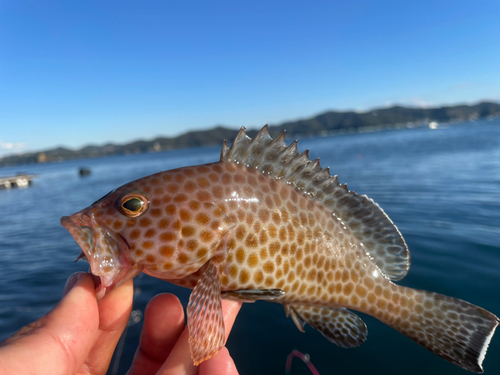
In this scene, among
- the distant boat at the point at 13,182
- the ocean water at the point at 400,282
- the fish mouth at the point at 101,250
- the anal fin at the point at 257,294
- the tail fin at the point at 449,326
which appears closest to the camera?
the fish mouth at the point at 101,250

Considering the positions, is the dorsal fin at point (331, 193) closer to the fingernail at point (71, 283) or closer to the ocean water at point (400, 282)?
the fingernail at point (71, 283)

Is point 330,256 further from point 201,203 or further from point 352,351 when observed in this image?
point 352,351

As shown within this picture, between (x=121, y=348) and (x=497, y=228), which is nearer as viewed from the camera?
(x=121, y=348)

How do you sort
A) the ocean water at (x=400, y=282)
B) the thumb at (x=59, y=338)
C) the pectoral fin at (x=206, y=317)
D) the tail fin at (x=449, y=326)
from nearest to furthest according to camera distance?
the thumb at (x=59, y=338) < the pectoral fin at (x=206, y=317) < the tail fin at (x=449, y=326) < the ocean water at (x=400, y=282)

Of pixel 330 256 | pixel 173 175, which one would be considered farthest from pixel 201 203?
pixel 330 256

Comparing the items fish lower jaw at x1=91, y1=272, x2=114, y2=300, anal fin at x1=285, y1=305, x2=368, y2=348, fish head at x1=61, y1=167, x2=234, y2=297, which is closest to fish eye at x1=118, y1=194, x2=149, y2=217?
fish head at x1=61, y1=167, x2=234, y2=297

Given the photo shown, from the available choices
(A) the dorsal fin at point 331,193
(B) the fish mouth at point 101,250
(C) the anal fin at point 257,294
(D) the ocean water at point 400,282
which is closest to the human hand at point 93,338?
(B) the fish mouth at point 101,250

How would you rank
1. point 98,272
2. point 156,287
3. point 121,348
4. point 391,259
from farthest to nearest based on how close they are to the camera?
1. point 156,287
2. point 121,348
3. point 391,259
4. point 98,272
